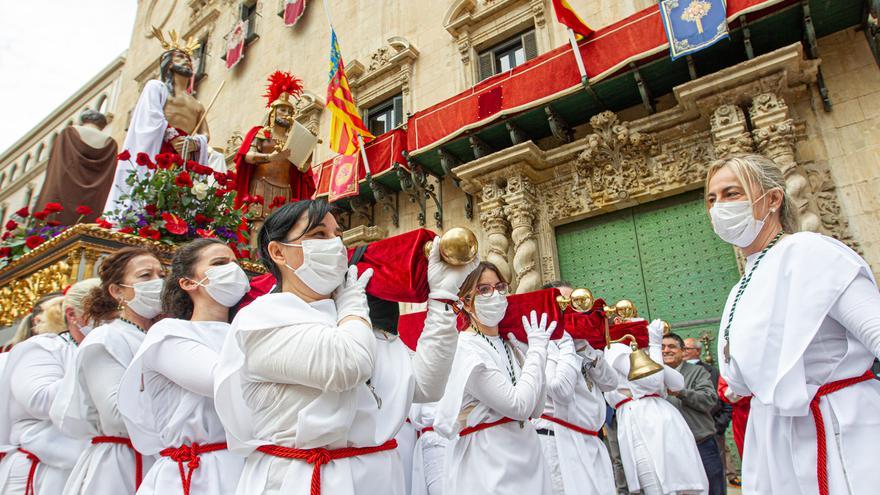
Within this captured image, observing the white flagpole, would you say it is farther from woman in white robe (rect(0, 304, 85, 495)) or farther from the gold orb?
woman in white robe (rect(0, 304, 85, 495))

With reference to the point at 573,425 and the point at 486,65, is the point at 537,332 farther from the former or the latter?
the point at 486,65

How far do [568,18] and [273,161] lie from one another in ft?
17.3

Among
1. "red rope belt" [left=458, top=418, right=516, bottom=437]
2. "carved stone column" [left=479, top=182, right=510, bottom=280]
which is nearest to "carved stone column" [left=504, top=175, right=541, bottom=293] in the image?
"carved stone column" [left=479, top=182, right=510, bottom=280]

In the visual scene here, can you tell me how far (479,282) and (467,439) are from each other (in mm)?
926

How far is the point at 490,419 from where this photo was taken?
2.72m

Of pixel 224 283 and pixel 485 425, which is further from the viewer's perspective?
pixel 485 425

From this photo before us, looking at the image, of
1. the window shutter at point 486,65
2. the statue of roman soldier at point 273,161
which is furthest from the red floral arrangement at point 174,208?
the window shutter at point 486,65

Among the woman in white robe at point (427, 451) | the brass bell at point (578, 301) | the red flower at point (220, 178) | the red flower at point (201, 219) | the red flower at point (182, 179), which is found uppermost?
the red flower at point (220, 178)

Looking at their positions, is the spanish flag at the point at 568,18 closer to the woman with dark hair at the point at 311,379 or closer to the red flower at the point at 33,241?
the woman with dark hair at the point at 311,379

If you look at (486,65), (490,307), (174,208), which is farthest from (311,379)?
(486,65)

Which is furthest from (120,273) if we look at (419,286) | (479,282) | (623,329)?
(623,329)

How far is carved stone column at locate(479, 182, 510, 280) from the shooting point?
8562 millimetres

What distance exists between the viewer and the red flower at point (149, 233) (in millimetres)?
3914

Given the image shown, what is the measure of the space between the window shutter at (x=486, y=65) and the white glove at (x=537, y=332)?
28.2 feet
